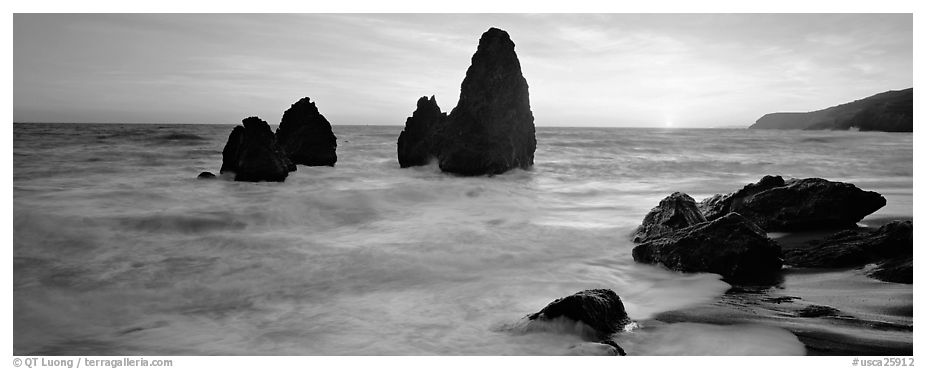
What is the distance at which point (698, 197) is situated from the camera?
50.1ft

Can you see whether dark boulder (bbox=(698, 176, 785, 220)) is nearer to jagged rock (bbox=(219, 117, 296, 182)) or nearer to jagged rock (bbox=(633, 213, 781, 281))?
jagged rock (bbox=(633, 213, 781, 281))

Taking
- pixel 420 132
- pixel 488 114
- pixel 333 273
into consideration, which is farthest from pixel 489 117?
pixel 333 273

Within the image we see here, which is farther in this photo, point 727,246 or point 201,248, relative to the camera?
point 201,248

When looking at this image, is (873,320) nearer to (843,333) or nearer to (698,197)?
(843,333)

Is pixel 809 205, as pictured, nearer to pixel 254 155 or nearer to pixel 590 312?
pixel 590 312

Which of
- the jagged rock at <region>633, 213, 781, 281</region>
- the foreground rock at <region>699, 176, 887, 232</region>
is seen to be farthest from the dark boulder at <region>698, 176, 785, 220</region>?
the jagged rock at <region>633, 213, 781, 281</region>

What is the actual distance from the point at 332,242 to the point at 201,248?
1.99 metres

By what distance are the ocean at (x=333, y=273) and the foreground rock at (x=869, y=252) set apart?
40 cm

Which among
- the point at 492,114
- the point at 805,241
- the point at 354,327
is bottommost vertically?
the point at 354,327

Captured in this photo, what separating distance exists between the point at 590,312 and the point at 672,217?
12.6 feet

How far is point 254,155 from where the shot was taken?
15.9m

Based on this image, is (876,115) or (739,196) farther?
(876,115)

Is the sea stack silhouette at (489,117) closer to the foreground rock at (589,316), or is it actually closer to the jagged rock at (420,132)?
the jagged rock at (420,132)

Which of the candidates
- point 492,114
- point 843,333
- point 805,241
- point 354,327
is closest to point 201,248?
point 354,327
